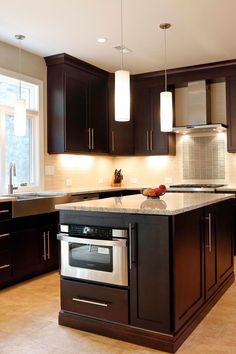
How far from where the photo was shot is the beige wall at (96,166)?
4.92 m

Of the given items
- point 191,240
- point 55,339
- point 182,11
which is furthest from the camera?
point 182,11

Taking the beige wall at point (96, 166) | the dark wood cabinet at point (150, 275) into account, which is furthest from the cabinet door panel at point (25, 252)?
the dark wood cabinet at point (150, 275)

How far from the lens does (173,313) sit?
7.98 feet

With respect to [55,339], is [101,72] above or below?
above

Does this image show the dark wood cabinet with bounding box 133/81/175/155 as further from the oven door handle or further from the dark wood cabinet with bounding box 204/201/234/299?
the oven door handle

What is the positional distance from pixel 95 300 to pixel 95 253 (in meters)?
0.35

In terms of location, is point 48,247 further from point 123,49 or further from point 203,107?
point 203,107

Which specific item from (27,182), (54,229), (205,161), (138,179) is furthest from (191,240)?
(138,179)

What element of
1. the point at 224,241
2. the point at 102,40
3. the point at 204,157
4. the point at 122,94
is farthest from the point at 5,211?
the point at 204,157

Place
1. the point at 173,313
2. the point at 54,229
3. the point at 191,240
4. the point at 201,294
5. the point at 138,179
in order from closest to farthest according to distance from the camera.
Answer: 1. the point at 173,313
2. the point at 191,240
3. the point at 201,294
4. the point at 54,229
5. the point at 138,179

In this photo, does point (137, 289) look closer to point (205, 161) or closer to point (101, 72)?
point (205, 161)

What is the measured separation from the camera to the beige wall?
492cm

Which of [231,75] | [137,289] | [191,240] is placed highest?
[231,75]

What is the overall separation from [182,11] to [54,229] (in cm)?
280
